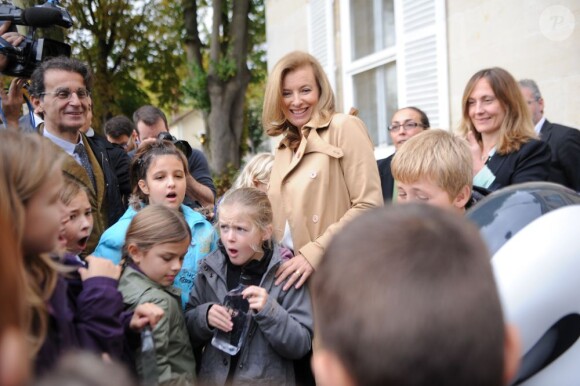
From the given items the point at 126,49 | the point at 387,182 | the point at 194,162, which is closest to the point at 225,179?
the point at 126,49

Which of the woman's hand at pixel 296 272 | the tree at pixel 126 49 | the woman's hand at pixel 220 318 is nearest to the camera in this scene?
the woman's hand at pixel 220 318

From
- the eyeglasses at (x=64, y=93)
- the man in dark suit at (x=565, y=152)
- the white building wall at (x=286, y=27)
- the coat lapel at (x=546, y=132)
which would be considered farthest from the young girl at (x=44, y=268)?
the white building wall at (x=286, y=27)

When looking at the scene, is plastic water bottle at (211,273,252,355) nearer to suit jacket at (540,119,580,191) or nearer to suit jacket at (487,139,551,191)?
suit jacket at (487,139,551,191)

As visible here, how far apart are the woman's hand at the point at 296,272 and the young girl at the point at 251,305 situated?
4 centimetres

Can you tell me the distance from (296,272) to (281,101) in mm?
850

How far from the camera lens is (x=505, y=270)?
1.39 m

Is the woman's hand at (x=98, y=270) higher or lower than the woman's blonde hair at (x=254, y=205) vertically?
lower

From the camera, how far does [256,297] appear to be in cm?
229

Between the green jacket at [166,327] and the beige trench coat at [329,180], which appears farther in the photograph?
the beige trench coat at [329,180]

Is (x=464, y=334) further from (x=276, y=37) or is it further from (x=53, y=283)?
(x=276, y=37)

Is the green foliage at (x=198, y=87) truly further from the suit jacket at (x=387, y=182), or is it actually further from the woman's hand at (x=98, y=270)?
the woman's hand at (x=98, y=270)

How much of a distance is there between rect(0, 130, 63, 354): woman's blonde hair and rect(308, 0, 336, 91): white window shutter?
21.2ft

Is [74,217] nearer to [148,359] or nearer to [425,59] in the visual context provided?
[148,359]

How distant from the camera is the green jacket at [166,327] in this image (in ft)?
6.98
